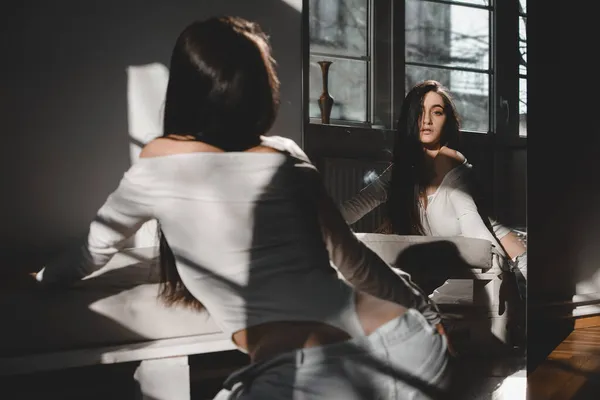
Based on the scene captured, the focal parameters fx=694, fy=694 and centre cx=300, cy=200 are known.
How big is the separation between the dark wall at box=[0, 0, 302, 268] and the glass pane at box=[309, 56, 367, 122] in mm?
316

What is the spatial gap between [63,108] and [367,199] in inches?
27.0

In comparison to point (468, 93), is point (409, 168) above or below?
below

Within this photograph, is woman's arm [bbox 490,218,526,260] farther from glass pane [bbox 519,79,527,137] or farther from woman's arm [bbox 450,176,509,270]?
glass pane [bbox 519,79,527,137]

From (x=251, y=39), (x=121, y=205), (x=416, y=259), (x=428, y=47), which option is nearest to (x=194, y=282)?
(x=121, y=205)

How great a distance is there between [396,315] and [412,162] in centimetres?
54

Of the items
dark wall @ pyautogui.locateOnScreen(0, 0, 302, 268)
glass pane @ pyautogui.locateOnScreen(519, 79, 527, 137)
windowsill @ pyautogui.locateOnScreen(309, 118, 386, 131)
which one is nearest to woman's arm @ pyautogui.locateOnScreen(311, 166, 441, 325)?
windowsill @ pyautogui.locateOnScreen(309, 118, 386, 131)

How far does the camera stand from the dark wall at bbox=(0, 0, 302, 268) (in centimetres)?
109

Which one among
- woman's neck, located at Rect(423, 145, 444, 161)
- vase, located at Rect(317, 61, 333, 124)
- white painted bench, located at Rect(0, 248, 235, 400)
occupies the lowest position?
white painted bench, located at Rect(0, 248, 235, 400)

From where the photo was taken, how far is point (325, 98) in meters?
1.42

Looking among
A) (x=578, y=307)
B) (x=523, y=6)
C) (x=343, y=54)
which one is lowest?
(x=578, y=307)

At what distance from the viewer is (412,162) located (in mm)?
1692

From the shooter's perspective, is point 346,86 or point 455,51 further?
point 455,51

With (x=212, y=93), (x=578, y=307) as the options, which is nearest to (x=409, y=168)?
(x=212, y=93)

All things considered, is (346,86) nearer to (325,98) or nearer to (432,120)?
(325,98)
